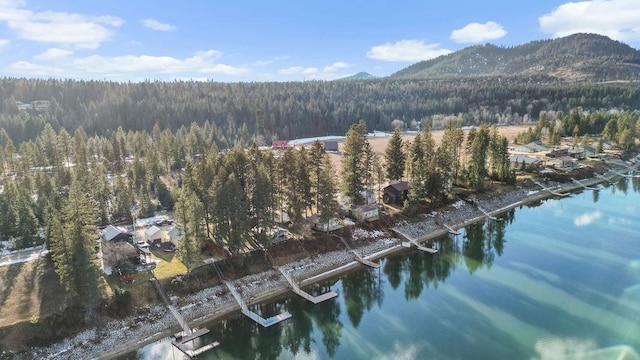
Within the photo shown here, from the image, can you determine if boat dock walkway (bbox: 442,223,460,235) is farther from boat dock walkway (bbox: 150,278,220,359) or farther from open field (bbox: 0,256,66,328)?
open field (bbox: 0,256,66,328)

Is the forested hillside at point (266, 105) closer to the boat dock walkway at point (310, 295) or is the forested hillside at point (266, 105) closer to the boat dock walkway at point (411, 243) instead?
the boat dock walkway at point (411, 243)

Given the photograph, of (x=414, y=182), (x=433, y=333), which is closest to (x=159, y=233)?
(x=433, y=333)

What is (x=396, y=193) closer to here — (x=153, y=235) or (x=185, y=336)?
(x=153, y=235)

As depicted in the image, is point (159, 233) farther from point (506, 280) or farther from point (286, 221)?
point (506, 280)

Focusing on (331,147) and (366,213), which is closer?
(366,213)

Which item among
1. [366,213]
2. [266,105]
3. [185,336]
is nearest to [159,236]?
[185,336]
